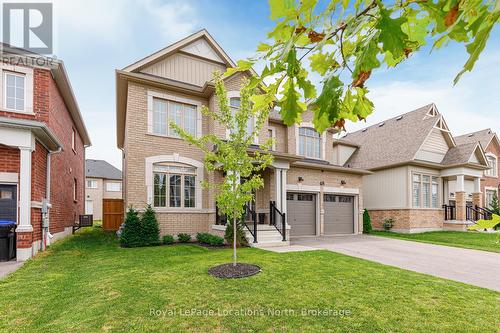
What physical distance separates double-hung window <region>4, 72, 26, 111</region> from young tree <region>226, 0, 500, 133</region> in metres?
11.0

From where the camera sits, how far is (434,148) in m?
18.7

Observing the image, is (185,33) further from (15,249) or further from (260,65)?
(260,65)

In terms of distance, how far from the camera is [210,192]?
1231 centimetres

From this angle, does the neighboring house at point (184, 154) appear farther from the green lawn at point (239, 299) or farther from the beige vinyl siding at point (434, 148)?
the beige vinyl siding at point (434, 148)

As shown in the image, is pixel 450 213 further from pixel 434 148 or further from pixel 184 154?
pixel 184 154

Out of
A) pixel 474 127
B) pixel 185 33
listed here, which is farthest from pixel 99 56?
pixel 474 127

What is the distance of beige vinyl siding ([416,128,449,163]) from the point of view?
59.2 feet

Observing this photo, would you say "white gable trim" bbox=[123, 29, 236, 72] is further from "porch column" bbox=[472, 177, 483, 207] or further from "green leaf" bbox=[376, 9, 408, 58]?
"porch column" bbox=[472, 177, 483, 207]

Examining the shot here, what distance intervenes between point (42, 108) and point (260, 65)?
10.9 metres

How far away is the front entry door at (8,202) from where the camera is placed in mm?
8805

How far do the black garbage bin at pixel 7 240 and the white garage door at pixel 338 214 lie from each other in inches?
516

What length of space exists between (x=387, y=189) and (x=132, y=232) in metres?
15.3

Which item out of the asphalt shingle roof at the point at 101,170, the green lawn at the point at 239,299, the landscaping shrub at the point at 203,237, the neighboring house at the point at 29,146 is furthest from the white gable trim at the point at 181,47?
the asphalt shingle roof at the point at 101,170

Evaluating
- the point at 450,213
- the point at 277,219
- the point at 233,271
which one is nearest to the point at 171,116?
the point at 277,219
